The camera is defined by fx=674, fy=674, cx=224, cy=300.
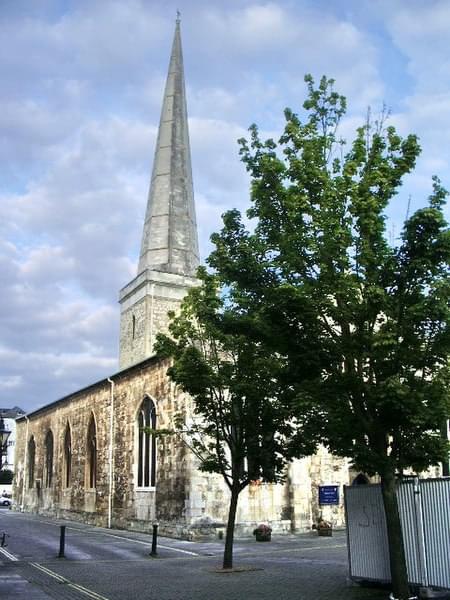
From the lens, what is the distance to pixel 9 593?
12.1 m

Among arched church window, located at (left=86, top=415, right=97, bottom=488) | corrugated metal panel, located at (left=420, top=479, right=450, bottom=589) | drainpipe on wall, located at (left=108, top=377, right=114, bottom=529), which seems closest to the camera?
corrugated metal panel, located at (left=420, top=479, right=450, bottom=589)

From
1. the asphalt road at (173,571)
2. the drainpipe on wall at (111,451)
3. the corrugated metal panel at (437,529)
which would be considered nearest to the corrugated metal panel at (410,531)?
the corrugated metal panel at (437,529)

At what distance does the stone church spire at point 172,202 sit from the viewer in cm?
5047

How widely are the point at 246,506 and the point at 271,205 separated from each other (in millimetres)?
17201

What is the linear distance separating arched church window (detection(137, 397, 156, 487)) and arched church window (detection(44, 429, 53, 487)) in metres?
18.2

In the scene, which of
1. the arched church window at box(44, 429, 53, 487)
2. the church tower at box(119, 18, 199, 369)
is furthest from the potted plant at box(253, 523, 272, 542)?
the arched church window at box(44, 429, 53, 487)

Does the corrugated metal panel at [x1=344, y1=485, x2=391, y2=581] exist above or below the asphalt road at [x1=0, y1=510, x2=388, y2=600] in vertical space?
above

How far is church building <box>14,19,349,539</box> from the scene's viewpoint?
87.0ft

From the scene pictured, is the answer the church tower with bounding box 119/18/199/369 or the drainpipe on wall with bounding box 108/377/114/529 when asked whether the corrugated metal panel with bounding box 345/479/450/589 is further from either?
the church tower with bounding box 119/18/199/369

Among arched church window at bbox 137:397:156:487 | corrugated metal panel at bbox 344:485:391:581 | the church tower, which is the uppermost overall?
the church tower

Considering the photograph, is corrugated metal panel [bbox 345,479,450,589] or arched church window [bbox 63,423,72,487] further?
arched church window [bbox 63,423,72,487]

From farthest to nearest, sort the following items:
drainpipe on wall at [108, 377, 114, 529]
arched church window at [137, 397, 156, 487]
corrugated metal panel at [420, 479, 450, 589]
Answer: drainpipe on wall at [108, 377, 114, 529] < arched church window at [137, 397, 156, 487] < corrugated metal panel at [420, 479, 450, 589]

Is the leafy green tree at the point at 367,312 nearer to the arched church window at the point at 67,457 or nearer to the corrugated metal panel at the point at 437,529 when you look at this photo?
the corrugated metal panel at the point at 437,529

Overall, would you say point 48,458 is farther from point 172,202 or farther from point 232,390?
point 232,390
